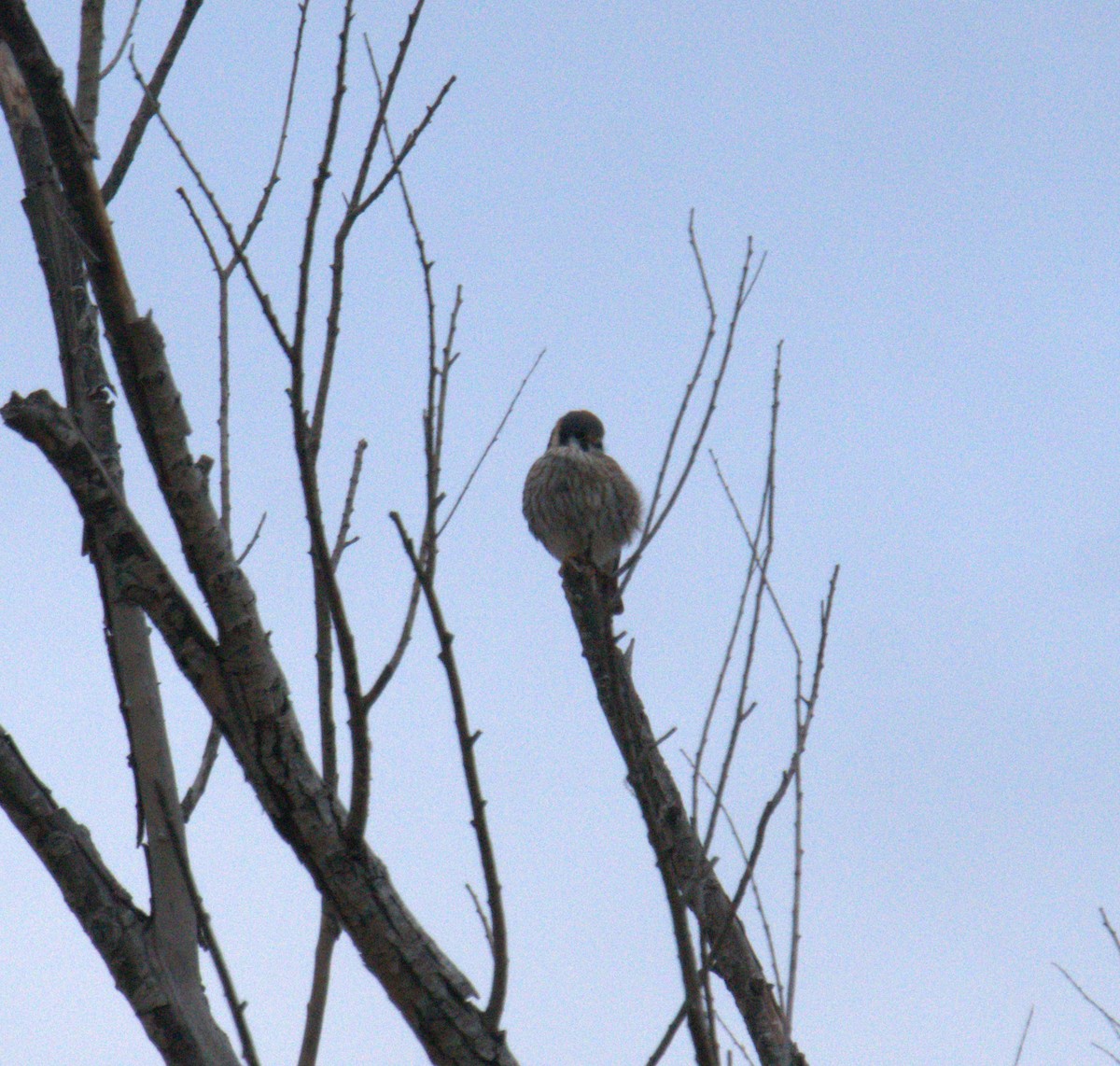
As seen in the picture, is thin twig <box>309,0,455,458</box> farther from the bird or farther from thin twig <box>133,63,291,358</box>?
the bird

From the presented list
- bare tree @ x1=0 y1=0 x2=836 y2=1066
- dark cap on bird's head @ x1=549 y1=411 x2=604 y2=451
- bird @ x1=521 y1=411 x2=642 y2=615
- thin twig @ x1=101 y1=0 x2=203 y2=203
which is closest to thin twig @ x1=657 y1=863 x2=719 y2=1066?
bare tree @ x1=0 y1=0 x2=836 y2=1066

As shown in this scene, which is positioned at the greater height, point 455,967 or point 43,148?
point 43,148

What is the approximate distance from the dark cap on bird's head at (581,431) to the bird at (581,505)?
10cm

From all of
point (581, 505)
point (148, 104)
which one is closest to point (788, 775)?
point (148, 104)

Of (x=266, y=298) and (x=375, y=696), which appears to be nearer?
(x=375, y=696)

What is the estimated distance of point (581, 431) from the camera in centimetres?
849

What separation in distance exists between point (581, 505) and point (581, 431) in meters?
0.67

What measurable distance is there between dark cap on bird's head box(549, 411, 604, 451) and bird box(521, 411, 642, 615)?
0.10m

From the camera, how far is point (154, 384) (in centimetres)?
174

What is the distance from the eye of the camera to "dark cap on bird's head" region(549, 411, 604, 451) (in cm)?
846

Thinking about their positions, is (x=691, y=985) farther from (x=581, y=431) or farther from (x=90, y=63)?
(x=581, y=431)

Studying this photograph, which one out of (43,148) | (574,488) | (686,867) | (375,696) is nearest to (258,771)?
(375,696)

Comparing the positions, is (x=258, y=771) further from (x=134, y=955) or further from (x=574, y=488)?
(x=574, y=488)

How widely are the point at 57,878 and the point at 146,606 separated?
37 cm
